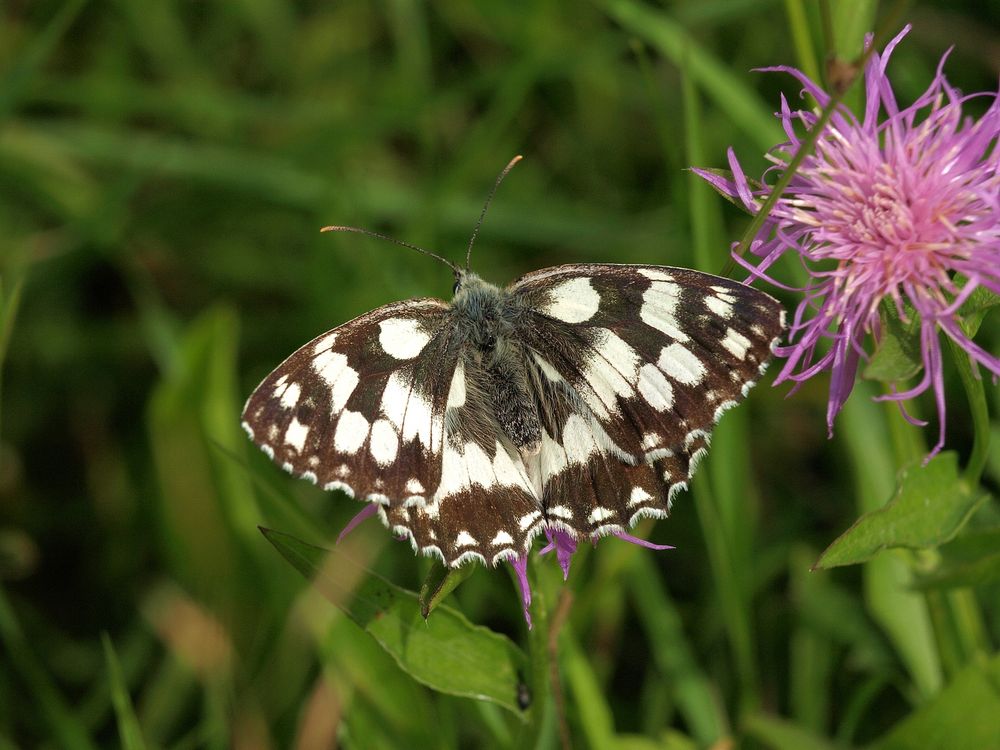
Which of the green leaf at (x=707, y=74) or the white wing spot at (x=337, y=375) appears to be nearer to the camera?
the white wing spot at (x=337, y=375)

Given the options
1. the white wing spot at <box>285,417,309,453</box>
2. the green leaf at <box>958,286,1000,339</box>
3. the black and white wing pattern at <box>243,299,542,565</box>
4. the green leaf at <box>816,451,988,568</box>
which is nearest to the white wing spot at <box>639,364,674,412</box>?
the black and white wing pattern at <box>243,299,542,565</box>

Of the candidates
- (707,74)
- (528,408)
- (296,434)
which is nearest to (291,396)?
(296,434)

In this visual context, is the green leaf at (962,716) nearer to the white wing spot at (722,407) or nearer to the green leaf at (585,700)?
the green leaf at (585,700)

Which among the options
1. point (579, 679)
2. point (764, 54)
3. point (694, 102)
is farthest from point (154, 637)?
point (764, 54)

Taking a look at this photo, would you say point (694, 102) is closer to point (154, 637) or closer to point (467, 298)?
point (467, 298)

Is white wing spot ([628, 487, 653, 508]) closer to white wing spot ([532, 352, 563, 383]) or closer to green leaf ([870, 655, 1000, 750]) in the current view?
white wing spot ([532, 352, 563, 383])

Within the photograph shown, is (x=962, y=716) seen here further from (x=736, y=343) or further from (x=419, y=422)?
(x=419, y=422)

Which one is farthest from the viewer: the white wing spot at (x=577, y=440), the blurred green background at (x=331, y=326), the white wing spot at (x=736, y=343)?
the blurred green background at (x=331, y=326)

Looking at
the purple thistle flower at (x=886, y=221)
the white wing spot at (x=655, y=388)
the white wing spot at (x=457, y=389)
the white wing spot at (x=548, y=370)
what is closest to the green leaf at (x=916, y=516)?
the purple thistle flower at (x=886, y=221)
